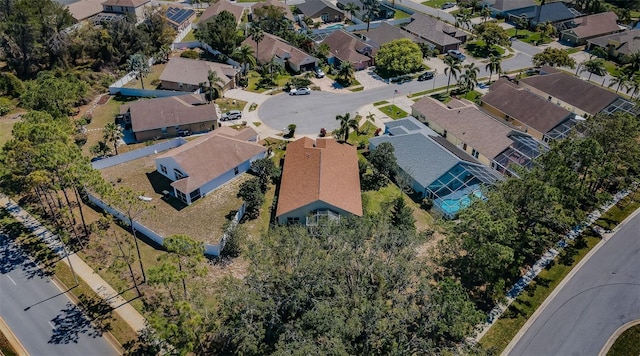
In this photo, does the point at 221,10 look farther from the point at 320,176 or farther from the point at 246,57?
the point at 320,176

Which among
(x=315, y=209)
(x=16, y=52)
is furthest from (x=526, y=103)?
(x=16, y=52)

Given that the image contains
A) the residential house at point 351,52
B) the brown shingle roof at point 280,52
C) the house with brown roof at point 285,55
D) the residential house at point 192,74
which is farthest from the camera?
the residential house at point 351,52

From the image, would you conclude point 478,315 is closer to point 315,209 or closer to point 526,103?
point 315,209

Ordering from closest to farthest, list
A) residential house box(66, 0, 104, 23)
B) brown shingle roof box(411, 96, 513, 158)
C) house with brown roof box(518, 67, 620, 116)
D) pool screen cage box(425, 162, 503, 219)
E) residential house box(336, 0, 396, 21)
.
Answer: pool screen cage box(425, 162, 503, 219) → brown shingle roof box(411, 96, 513, 158) → house with brown roof box(518, 67, 620, 116) → residential house box(66, 0, 104, 23) → residential house box(336, 0, 396, 21)

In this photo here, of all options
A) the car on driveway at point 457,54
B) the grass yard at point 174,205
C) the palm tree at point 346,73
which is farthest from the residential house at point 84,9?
the car on driveway at point 457,54

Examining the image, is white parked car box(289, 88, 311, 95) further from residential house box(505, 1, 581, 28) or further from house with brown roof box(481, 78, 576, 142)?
residential house box(505, 1, 581, 28)

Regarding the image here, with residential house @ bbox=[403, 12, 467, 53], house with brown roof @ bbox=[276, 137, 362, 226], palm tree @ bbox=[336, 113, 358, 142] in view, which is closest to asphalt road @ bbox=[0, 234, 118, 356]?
house with brown roof @ bbox=[276, 137, 362, 226]

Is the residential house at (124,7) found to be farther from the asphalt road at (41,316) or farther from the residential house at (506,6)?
the residential house at (506,6)
